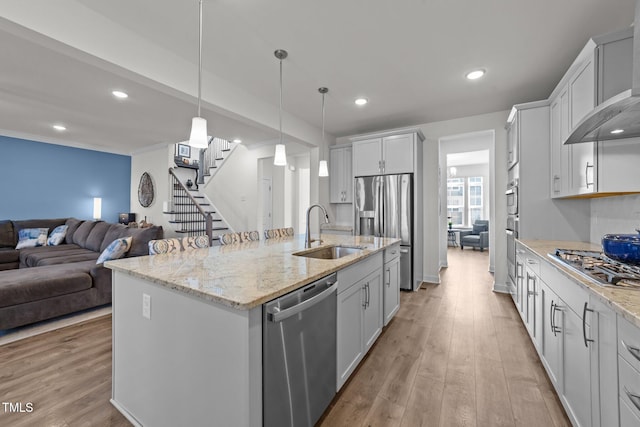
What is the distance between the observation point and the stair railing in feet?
18.6

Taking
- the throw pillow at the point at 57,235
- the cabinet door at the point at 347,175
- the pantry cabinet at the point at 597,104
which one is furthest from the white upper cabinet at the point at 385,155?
the throw pillow at the point at 57,235

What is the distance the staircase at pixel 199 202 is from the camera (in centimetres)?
573

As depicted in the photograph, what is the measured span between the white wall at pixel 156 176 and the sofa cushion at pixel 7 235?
6.63 ft

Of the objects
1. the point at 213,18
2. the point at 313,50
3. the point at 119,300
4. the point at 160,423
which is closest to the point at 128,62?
the point at 213,18

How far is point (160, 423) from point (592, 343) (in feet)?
6.96

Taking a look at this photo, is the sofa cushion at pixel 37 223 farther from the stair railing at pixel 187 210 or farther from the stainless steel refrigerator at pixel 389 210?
the stainless steel refrigerator at pixel 389 210

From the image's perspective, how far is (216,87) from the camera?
3010 millimetres

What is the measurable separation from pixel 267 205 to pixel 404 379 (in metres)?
5.29

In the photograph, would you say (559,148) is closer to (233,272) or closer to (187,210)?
(233,272)

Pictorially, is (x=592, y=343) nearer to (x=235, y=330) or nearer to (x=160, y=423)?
(x=235, y=330)

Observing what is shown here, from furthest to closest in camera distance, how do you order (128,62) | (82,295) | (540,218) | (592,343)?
(82,295) → (540,218) → (128,62) → (592,343)

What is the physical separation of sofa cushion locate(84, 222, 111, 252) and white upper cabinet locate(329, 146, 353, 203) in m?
4.16

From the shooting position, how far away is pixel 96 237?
4.77 m

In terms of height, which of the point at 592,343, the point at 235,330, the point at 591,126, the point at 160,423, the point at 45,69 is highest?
the point at 45,69
